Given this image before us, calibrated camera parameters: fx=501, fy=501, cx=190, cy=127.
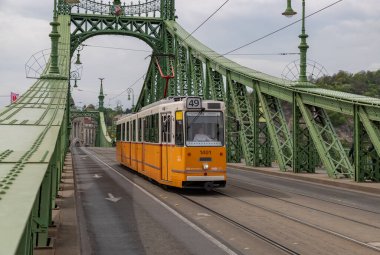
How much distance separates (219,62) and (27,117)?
25.4 m

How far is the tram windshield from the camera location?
52.5 ft

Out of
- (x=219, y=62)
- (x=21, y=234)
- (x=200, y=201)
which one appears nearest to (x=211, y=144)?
(x=200, y=201)

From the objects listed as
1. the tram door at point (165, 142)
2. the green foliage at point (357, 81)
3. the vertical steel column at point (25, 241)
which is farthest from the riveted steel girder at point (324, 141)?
the green foliage at point (357, 81)

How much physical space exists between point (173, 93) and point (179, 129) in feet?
110

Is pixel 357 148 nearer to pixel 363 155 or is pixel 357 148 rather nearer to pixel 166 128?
pixel 363 155

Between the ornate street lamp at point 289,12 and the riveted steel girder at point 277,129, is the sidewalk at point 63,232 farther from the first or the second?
the riveted steel girder at point 277,129

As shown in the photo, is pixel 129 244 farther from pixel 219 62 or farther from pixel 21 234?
pixel 219 62

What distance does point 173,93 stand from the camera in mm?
49281

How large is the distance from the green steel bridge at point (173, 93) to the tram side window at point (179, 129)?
1.92 m

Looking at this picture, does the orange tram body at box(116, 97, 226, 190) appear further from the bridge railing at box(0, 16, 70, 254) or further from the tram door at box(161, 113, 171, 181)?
the bridge railing at box(0, 16, 70, 254)

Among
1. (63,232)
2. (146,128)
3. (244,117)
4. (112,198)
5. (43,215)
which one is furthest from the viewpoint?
(244,117)

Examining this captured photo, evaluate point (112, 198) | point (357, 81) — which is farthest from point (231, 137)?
point (357, 81)

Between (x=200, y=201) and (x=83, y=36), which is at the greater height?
(x=83, y=36)

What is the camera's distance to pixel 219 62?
32.5 m
